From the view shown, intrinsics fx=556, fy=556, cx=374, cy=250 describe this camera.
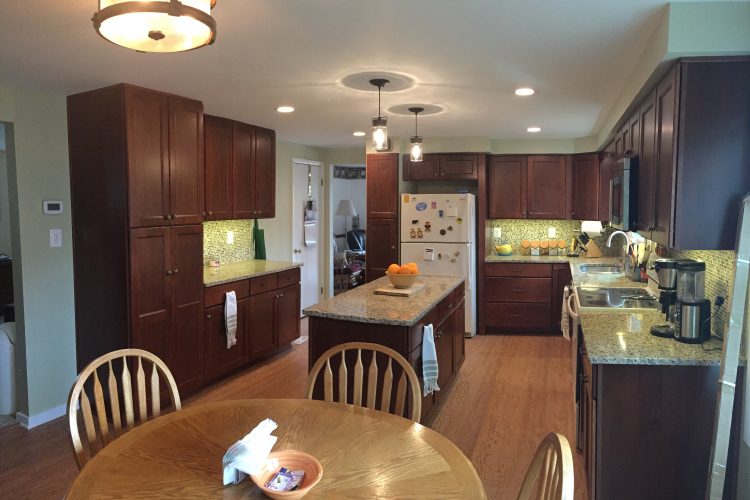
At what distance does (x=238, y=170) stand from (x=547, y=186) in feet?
11.0

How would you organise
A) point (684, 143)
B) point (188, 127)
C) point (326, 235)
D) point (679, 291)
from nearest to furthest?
point (684, 143) → point (679, 291) → point (188, 127) → point (326, 235)

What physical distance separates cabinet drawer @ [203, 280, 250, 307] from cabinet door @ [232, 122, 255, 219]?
28.4 inches

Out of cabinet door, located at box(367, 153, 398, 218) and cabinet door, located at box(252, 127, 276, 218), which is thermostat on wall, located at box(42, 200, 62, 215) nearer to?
cabinet door, located at box(252, 127, 276, 218)

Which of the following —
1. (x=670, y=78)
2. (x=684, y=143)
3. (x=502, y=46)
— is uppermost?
(x=502, y=46)

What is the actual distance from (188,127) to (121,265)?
1.08 m

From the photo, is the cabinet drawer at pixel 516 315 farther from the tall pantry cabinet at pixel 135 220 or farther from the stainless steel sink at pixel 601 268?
the tall pantry cabinet at pixel 135 220

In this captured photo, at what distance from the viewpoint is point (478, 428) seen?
360 cm

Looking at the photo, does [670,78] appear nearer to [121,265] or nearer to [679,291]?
[679,291]

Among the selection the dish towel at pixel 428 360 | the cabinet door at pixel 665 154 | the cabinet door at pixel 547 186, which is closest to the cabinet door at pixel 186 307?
the dish towel at pixel 428 360

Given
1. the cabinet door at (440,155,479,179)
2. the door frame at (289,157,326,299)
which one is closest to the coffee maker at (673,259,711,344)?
the cabinet door at (440,155,479,179)

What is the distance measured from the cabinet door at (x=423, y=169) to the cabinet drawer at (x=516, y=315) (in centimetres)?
155

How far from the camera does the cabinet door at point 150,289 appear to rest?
3.55 meters

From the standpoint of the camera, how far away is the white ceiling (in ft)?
7.36

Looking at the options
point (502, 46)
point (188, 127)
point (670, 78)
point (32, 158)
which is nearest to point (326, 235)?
point (188, 127)
